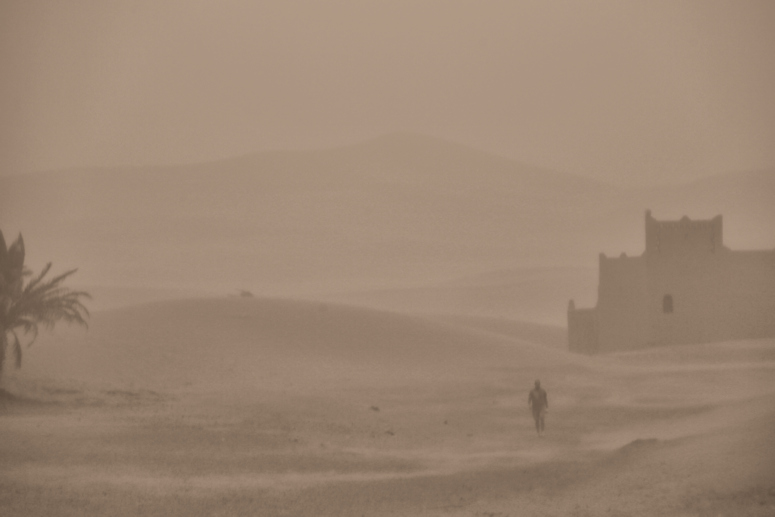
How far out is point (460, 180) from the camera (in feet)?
559

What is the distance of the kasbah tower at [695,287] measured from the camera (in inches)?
1473

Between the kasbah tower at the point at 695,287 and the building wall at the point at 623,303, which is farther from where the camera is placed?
the building wall at the point at 623,303

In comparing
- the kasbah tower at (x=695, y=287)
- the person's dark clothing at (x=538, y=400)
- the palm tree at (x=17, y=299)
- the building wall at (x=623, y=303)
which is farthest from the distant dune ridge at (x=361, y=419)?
the kasbah tower at (x=695, y=287)

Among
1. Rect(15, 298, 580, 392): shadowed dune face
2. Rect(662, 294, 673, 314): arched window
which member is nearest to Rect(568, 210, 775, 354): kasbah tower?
Rect(662, 294, 673, 314): arched window

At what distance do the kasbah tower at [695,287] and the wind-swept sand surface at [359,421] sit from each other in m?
2.88

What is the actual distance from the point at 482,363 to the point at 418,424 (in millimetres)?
11580

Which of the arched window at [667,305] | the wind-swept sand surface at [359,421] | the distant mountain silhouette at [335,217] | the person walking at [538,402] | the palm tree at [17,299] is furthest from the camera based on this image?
the distant mountain silhouette at [335,217]

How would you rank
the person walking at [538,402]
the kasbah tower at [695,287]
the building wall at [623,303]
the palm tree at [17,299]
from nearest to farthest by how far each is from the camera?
the person walking at [538,402] < the palm tree at [17,299] < the kasbah tower at [695,287] < the building wall at [623,303]

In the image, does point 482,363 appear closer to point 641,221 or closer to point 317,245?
point 317,245

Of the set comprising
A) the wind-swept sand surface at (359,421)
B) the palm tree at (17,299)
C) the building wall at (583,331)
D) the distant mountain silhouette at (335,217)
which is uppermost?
the distant mountain silhouette at (335,217)

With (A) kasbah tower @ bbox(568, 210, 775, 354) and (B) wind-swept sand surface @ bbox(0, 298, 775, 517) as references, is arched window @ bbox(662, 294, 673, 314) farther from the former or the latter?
(B) wind-swept sand surface @ bbox(0, 298, 775, 517)

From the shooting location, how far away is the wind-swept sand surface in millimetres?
12641

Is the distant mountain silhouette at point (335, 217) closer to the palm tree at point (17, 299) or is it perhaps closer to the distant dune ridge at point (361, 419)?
the distant dune ridge at point (361, 419)

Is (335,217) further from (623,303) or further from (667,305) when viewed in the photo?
(667,305)
